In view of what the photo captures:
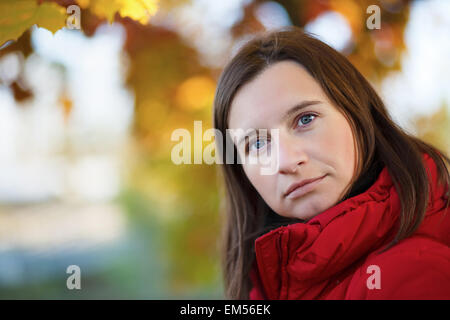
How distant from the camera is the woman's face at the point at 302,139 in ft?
3.23

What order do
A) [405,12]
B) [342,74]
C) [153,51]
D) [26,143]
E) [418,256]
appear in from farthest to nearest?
1. [26,143]
2. [153,51]
3. [405,12]
4. [342,74]
5. [418,256]

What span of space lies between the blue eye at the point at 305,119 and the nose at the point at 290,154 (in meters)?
0.05

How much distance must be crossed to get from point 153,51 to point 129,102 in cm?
42

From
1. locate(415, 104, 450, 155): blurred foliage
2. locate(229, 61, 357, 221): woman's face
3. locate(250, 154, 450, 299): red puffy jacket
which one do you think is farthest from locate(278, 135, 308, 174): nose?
locate(415, 104, 450, 155): blurred foliage

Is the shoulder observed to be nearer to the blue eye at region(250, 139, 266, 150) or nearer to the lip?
the lip

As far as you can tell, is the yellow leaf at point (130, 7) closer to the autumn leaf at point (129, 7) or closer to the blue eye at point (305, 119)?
the autumn leaf at point (129, 7)

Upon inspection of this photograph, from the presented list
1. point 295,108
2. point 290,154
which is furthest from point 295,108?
point 290,154

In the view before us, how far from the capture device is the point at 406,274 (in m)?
0.85

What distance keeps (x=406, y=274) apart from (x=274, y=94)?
508 mm

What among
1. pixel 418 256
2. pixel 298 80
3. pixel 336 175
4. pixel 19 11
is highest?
pixel 19 11

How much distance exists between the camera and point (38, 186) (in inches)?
151

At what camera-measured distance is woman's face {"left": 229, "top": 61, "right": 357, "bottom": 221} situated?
985mm

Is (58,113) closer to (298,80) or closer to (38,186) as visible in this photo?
(38,186)
